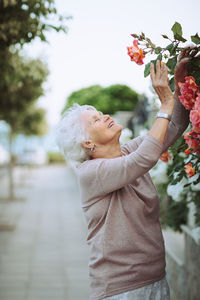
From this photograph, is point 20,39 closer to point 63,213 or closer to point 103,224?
point 103,224

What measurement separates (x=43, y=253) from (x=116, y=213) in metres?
4.20

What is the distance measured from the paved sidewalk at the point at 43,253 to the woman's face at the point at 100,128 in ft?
9.05

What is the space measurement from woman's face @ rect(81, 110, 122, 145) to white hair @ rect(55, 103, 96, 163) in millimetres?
29

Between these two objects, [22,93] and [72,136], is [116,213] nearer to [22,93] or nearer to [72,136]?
[72,136]

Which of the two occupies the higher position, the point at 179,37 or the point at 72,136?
the point at 179,37

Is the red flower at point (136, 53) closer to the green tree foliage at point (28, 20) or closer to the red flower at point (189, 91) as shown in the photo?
the red flower at point (189, 91)

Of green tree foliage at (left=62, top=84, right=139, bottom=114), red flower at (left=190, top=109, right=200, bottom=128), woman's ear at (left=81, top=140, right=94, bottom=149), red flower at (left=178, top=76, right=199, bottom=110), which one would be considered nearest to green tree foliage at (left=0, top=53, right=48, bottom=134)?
woman's ear at (left=81, top=140, right=94, bottom=149)

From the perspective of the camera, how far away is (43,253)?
18.4ft

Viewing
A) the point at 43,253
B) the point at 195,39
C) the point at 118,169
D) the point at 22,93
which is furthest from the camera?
the point at 22,93

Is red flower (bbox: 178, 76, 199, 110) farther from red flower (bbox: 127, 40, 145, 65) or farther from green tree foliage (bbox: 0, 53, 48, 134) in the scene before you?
green tree foliage (bbox: 0, 53, 48, 134)

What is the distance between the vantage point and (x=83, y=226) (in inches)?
298

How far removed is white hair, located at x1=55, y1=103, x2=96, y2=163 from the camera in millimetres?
1790

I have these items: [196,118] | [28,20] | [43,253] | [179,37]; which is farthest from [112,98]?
[196,118]

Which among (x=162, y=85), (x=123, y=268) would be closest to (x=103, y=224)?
(x=123, y=268)
